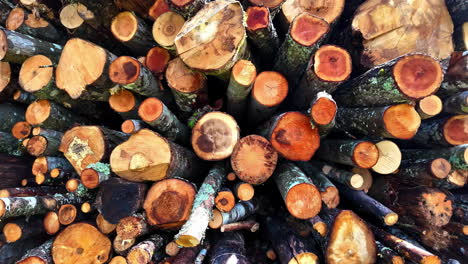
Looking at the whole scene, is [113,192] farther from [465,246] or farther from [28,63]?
[465,246]

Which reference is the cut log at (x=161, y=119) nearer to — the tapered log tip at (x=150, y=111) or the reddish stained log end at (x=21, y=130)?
the tapered log tip at (x=150, y=111)

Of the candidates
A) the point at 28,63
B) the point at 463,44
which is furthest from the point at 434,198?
the point at 28,63

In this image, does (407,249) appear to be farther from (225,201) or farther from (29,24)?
(29,24)

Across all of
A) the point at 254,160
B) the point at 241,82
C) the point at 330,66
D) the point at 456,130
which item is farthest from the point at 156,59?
the point at 456,130

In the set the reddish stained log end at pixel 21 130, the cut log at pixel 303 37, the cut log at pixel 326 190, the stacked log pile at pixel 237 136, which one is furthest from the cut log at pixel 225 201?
the reddish stained log end at pixel 21 130

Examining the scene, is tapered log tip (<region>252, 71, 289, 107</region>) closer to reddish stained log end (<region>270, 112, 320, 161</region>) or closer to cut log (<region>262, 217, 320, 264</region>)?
reddish stained log end (<region>270, 112, 320, 161</region>)

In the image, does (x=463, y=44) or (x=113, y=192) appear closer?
(x=113, y=192)
